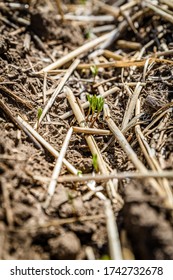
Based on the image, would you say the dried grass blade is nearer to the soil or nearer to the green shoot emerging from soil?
the soil

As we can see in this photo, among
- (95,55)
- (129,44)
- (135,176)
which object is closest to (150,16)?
(129,44)

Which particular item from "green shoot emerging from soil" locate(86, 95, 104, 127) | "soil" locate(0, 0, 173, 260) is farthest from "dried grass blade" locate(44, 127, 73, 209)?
"green shoot emerging from soil" locate(86, 95, 104, 127)

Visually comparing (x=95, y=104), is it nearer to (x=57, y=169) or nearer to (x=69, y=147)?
(x=69, y=147)

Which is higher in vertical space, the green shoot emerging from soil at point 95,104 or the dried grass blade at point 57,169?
the green shoot emerging from soil at point 95,104

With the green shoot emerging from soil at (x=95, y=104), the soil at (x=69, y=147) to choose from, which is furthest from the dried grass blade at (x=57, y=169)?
the green shoot emerging from soil at (x=95, y=104)

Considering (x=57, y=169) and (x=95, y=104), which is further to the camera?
(x=95, y=104)

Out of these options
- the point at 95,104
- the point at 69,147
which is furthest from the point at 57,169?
the point at 95,104

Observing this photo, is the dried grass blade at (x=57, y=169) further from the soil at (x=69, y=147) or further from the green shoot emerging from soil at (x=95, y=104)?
the green shoot emerging from soil at (x=95, y=104)

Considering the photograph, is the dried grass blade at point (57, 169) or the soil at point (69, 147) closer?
the soil at point (69, 147)

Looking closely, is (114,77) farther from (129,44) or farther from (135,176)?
(135,176)
